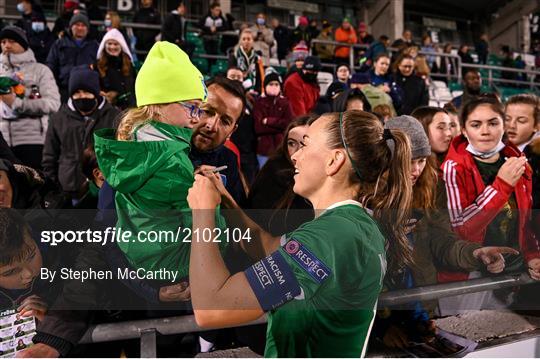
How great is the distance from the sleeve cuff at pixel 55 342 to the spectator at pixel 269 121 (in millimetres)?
3013

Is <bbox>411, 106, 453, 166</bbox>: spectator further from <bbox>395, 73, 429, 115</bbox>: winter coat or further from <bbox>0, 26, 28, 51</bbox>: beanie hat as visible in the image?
<bbox>0, 26, 28, 51</bbox>: beanie hat

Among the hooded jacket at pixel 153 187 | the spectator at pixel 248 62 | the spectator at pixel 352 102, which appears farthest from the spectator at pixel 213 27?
the hooded jacket at pixel 153 187

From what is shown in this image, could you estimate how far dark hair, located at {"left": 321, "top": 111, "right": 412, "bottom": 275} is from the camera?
120 centimetres

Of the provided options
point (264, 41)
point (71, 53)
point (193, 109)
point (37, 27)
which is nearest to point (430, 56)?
point (264, 41)

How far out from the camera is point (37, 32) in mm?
5742

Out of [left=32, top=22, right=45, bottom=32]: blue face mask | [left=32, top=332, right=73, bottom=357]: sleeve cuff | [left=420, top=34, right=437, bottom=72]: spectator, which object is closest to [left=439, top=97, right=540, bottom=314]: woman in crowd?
[left=32, top=332, right=73, bottom=357]: sleeve cuff

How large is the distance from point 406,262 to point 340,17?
17.5 meters

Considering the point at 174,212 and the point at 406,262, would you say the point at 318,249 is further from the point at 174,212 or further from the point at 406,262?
the point at 406,262

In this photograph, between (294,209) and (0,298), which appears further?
(294,209)

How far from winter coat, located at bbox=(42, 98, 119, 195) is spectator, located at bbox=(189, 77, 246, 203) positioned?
4.84 ft

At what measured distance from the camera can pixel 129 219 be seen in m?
1.47

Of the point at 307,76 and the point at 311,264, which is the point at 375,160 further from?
the point at 307,76

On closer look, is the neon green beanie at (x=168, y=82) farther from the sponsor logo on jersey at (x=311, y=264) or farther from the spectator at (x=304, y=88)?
the spectator at (x=304, y=88)

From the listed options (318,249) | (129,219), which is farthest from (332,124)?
(129,219)
